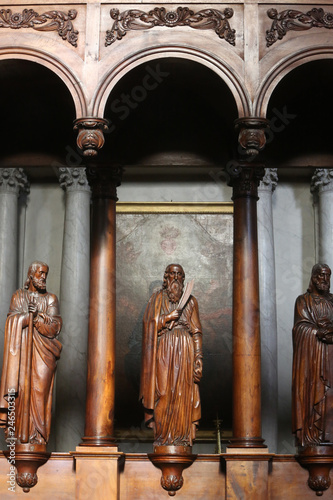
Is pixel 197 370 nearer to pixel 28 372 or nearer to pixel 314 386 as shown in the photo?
pixel 314 386

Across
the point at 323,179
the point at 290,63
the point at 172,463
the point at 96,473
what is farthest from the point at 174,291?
the point at 323,179

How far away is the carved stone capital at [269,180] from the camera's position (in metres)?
14.6

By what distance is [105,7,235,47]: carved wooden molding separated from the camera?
10547 millimetres

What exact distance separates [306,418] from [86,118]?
149 inches

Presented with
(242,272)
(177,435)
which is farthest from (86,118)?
(177,435)

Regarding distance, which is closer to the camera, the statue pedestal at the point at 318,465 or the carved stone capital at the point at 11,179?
the statue pedestal at the point at 318,465

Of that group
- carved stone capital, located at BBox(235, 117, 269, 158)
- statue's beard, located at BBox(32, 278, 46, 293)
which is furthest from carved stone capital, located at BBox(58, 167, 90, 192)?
carved stone capital, located at BBox(235, 117, 269, 158)

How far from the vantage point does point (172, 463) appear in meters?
10.1

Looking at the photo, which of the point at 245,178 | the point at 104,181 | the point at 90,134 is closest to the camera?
the point at 90,134

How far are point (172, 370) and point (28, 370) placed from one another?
147cm

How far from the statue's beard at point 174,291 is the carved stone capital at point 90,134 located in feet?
5.35

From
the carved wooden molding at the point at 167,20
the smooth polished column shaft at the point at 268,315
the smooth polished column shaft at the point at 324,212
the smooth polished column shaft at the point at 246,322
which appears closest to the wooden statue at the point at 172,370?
the smooth polished column shaft at the point at 246,322

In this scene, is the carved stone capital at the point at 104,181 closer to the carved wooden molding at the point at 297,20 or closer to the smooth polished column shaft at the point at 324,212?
the carved wooden molding at the point at 297,20

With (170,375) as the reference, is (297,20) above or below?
above
